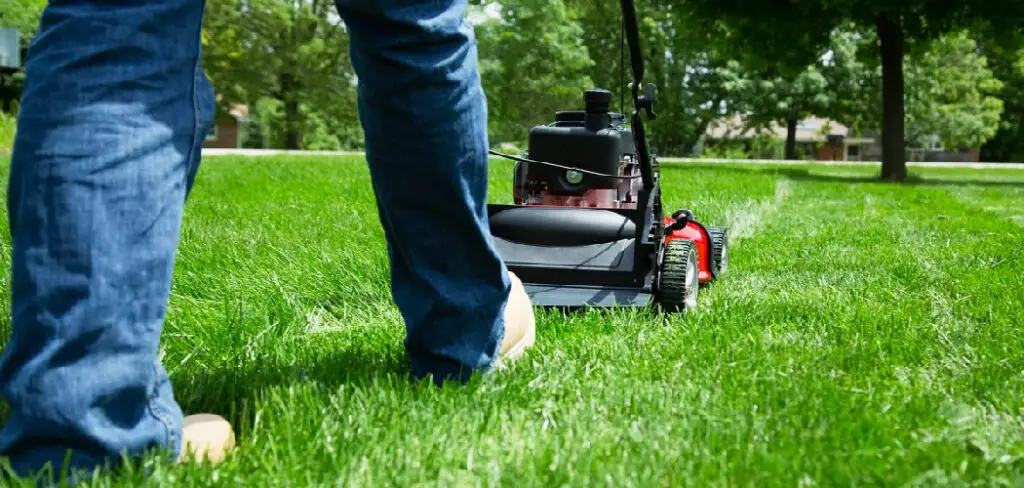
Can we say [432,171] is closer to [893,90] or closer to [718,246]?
[718,246]

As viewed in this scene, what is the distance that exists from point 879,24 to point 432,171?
17737mm

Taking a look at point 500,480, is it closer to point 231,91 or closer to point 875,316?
point 875,316

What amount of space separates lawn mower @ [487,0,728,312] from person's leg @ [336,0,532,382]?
929 millimetres

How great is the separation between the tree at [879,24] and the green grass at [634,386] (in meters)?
14.1

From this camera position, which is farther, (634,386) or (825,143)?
(825,143)

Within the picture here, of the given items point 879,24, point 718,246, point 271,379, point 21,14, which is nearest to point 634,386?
point 271,379

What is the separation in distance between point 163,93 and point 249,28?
36.5 metres

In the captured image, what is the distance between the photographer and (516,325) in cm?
210

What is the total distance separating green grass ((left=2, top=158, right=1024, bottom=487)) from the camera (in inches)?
58.5

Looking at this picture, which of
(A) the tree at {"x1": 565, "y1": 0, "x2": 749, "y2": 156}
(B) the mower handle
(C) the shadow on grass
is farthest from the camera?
(A) the tree at {"x1": 565, "y1": 0, "x2": 749, "y2": 156}

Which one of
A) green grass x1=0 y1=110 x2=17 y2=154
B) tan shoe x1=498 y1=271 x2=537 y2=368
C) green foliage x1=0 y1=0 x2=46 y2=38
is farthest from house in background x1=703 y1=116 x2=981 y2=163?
tan shoe x1=498 y1=271 x2=537 y2=368

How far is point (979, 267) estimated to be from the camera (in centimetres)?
403

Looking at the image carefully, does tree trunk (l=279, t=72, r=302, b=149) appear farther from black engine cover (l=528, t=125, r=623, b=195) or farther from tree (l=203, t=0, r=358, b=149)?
black engine cover (l=528, t=125, r=623, b=195)

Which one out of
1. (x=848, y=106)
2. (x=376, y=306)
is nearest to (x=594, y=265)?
(x=376, y=306)
